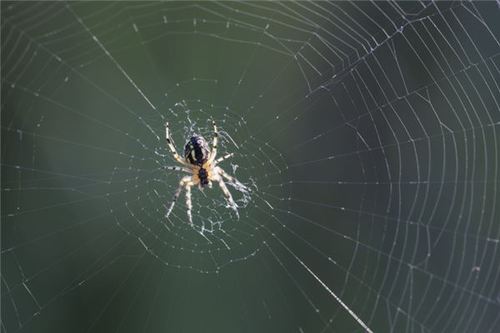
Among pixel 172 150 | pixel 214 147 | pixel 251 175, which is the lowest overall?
pixel 251 175

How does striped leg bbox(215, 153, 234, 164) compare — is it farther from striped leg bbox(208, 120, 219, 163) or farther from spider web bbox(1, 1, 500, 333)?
spider web bbox(1, 1, 500, 333)

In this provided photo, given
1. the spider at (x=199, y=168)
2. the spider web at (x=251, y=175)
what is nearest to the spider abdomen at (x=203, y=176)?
the spider at (x=199, y=168)

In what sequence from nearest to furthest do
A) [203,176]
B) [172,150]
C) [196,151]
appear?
[196,151] → [172,150] → [203,176]

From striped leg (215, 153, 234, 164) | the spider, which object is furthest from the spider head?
striped leg (215, 153, 234, 164)

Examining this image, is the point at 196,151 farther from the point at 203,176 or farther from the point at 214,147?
the point at 203,176

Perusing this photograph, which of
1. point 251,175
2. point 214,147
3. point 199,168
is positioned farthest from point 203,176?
point 251,175

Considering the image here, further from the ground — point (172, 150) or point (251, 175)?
point (172, 150)
